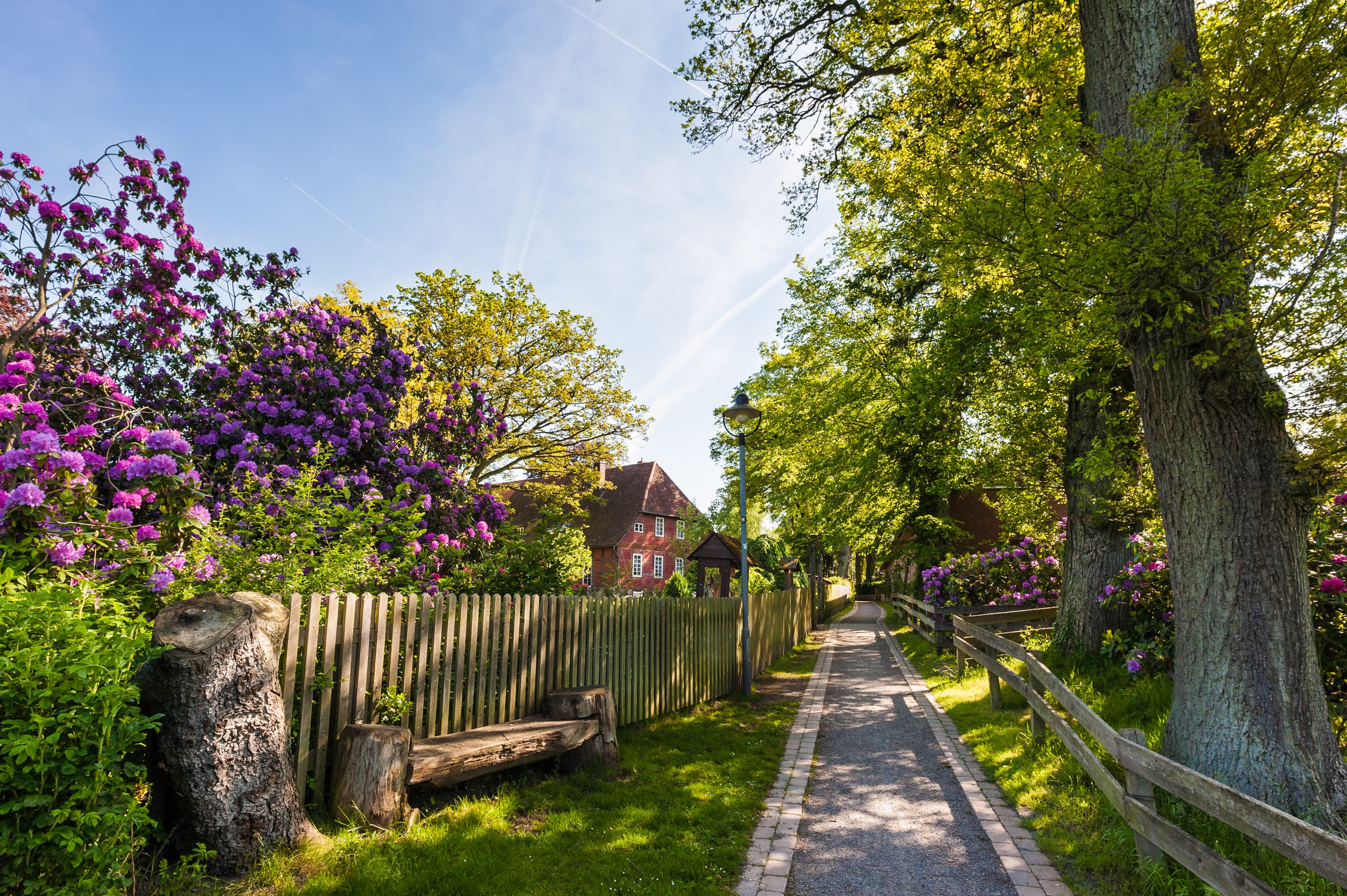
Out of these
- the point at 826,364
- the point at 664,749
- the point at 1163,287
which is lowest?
the point at 664,749

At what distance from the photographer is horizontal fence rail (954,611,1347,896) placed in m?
2.43

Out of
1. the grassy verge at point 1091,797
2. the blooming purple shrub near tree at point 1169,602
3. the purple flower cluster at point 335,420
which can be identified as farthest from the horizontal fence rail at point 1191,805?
the purple flower cluster at point 335,420

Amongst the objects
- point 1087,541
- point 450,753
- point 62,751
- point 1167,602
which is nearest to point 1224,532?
point 1167,602

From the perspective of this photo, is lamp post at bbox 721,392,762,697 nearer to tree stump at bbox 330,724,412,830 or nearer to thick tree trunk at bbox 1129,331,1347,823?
thick tree trunk at bbox 1129,331,1347,823

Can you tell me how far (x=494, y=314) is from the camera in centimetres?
1886

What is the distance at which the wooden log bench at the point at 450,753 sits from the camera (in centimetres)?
400

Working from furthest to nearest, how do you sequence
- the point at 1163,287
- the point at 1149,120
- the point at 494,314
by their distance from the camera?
the point at 494,314, the point at 1149,120, the point at 1163,287

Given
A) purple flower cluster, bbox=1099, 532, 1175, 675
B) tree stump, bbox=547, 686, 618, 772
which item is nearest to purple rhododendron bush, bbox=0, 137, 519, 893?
tree stump, bbox=547, 686, 618, 772

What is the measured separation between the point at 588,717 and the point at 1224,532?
518 centimetres

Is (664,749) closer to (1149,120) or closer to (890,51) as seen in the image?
(1149,120)

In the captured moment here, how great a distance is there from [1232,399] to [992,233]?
2.05 meters

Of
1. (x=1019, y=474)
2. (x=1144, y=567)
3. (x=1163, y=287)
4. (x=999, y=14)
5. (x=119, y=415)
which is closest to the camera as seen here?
(x=1163, y=287)

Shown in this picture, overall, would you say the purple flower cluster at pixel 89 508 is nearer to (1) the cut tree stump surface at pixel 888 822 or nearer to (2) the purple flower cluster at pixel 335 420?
(2) the purple flower cluster at pixel 335 420

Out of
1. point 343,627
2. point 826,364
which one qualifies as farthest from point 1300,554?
point 826,364
